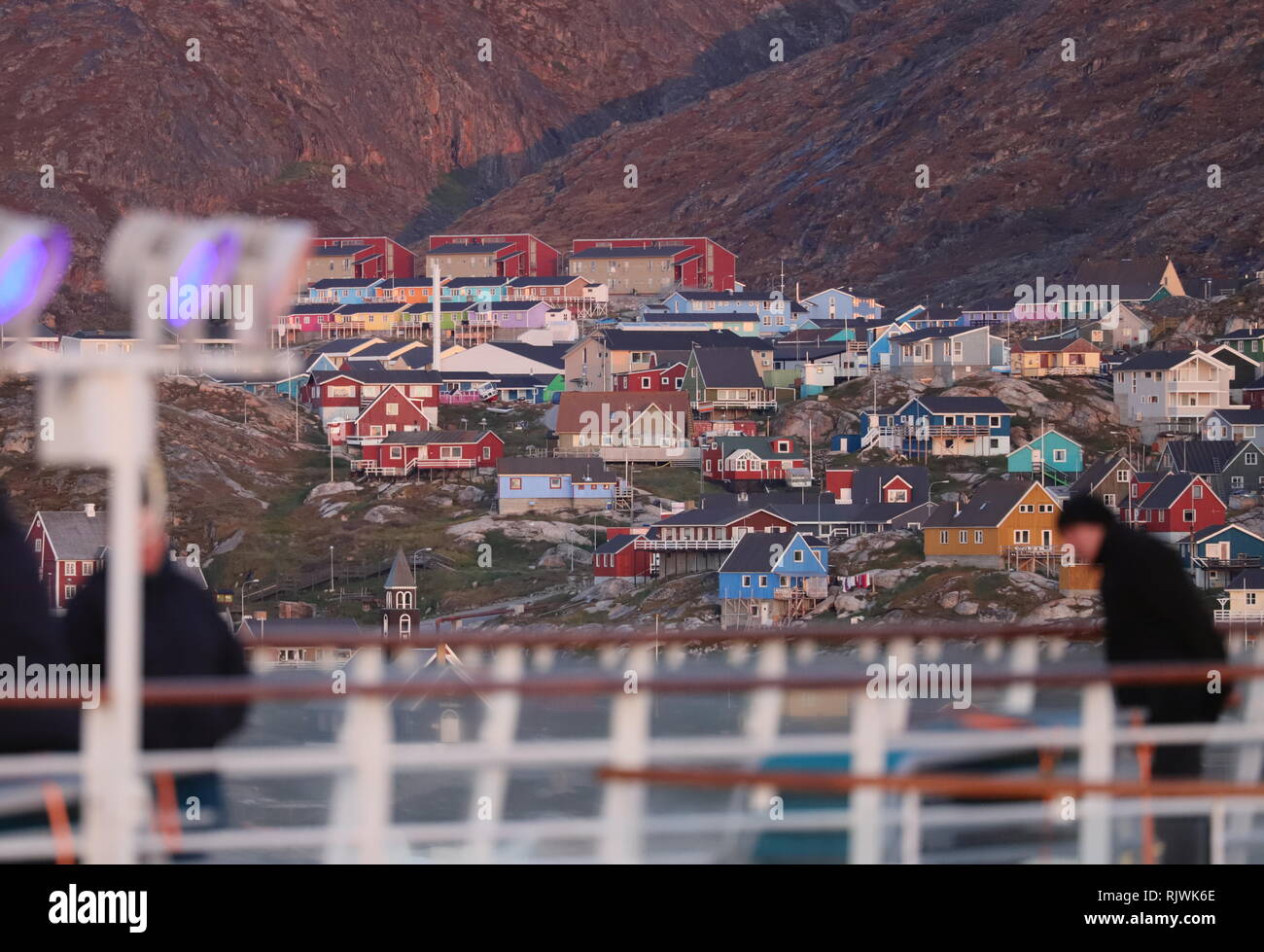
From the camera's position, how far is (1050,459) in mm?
89312

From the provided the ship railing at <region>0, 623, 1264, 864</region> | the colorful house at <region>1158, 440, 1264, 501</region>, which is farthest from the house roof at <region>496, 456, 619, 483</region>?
the ship railing at <region>0, 623, 1264, 864</region>

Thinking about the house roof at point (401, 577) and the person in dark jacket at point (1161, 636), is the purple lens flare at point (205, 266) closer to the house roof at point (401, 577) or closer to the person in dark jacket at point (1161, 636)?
the person in dark jacket at point (1161, 636)

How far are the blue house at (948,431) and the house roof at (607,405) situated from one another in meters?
9.97

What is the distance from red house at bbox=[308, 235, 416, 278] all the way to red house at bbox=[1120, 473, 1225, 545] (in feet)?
280

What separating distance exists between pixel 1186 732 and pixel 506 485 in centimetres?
7839

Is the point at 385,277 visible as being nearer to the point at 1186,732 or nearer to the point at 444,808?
the point at 444,808

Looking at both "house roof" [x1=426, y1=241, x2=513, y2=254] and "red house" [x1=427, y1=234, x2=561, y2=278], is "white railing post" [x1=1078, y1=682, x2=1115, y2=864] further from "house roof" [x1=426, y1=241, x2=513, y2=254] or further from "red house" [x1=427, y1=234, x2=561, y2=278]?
"house roof" [x1=426, y1=241, x2=513, y2=254]

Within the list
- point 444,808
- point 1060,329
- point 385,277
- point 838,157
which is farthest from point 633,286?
point 444,808

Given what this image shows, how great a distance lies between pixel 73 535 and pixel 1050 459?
38.1 metres

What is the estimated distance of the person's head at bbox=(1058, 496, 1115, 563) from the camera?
988 centimetres

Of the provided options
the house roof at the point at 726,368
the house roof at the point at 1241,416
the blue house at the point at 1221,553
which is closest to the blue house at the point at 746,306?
the house roof at the point at 726,368

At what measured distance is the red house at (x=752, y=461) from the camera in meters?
92.2

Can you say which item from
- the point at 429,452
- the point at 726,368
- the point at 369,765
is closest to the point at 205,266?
the point at 369,765

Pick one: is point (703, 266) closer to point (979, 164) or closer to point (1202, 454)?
point (979, 164)
